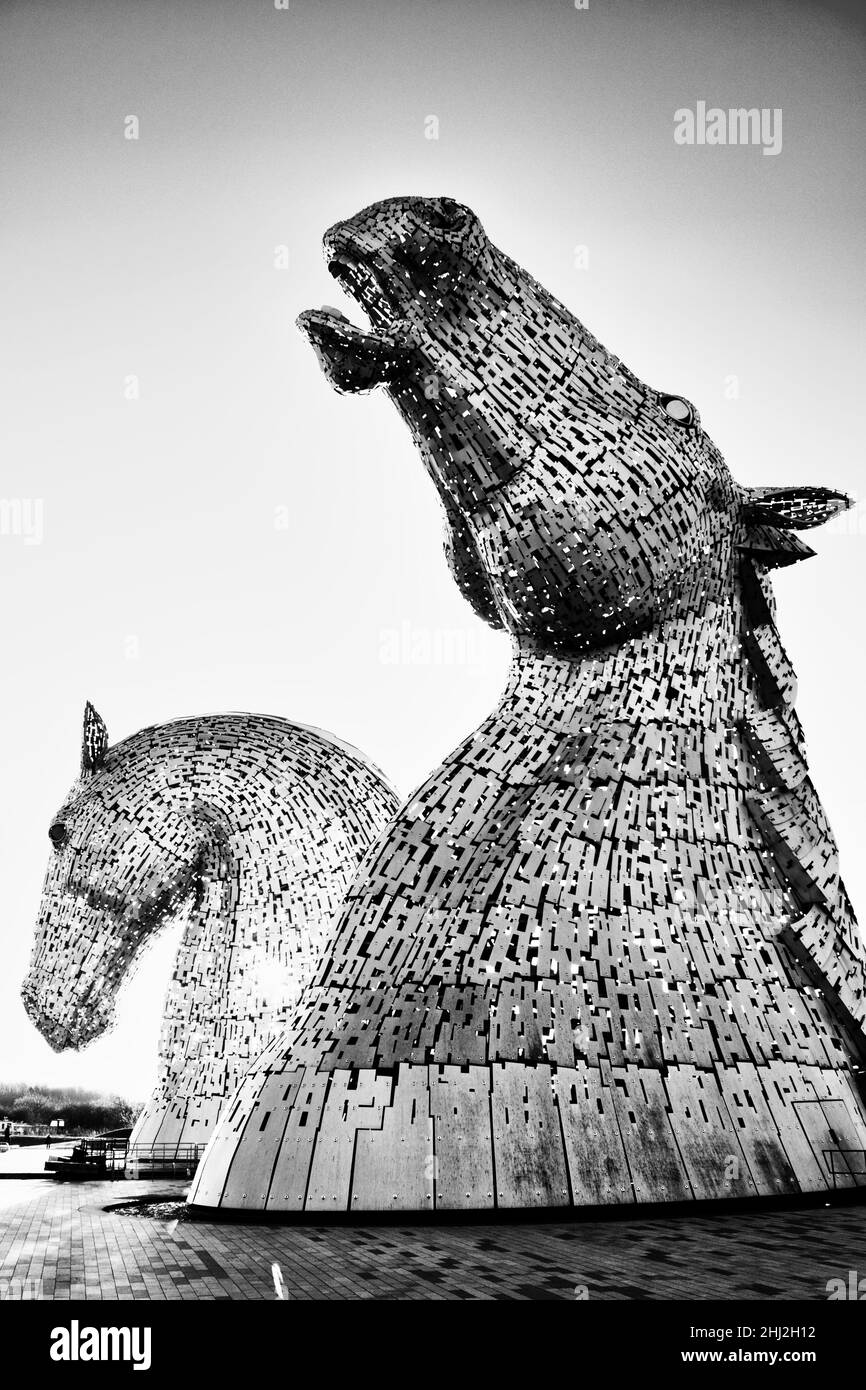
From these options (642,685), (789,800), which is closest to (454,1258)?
(642,685)

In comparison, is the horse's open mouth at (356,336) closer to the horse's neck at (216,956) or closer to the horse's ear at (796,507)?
the horse's ear at (796,507)

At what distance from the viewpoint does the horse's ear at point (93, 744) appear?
314 inches

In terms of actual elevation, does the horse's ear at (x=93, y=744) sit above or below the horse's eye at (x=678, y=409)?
below

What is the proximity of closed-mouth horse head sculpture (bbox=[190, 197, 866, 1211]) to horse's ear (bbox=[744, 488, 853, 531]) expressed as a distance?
17mm

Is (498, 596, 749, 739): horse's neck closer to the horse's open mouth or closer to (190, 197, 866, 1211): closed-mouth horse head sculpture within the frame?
(190, 197, 866, 1211): closed-mouth horse head sculpture

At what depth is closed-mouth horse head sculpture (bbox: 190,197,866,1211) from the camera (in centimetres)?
443

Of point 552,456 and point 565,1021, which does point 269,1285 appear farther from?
point 552,456

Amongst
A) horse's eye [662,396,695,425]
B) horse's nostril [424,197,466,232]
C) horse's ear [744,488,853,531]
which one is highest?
horse's nostril [424,197,466,232]

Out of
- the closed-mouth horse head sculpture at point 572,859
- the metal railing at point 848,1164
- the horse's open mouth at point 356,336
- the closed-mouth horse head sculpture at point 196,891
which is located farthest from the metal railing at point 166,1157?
the horse's open mouth at point 356,336

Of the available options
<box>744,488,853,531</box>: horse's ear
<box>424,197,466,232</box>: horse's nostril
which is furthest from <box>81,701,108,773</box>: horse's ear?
<box>744,488,853,531</box>: horse's ear

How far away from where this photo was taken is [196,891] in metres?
7.93

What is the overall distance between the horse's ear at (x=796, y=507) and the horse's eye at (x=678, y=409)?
607 mm

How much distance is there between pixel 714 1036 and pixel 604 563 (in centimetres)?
234

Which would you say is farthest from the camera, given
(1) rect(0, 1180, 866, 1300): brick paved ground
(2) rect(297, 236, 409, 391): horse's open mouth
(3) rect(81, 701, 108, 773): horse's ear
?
(3) rect(81, 701, 108, 773): horse's ear
